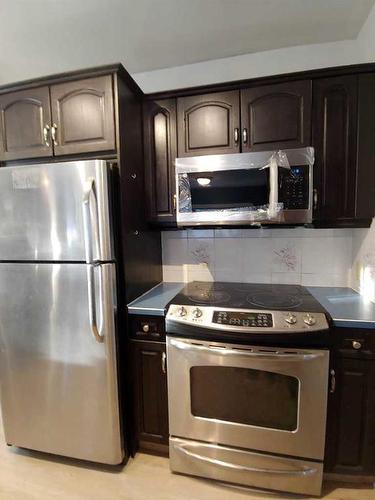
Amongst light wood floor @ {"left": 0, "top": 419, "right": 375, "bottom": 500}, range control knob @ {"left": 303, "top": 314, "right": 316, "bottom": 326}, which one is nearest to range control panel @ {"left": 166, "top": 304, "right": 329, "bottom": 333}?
range control knob @ {"left": 303, "top": 314, "right": 316, "bottom": 326}

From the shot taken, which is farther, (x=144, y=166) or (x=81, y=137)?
(x=144, y=166)

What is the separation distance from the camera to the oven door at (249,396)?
1.29m

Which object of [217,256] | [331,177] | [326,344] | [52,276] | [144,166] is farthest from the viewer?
[217,256]

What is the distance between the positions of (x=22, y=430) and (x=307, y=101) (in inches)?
105

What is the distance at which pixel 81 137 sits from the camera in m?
1.49

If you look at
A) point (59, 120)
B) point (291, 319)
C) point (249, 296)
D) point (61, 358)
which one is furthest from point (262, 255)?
point (59, 120)

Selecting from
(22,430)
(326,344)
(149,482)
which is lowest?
(149,482)

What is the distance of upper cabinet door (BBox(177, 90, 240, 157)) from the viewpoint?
162cm

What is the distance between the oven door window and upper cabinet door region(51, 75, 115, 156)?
54.9 inches

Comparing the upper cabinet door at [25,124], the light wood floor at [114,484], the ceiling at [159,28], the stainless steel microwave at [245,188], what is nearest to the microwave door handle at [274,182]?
the stainless steel microwave at [245,188]

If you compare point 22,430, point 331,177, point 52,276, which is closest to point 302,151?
point 331,177

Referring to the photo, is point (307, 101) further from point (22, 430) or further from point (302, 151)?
point (22, 430)

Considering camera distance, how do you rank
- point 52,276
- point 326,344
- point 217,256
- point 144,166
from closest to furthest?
point 326,344
point 52,276
point 144,166
point 217,256

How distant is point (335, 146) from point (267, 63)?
83 cm
